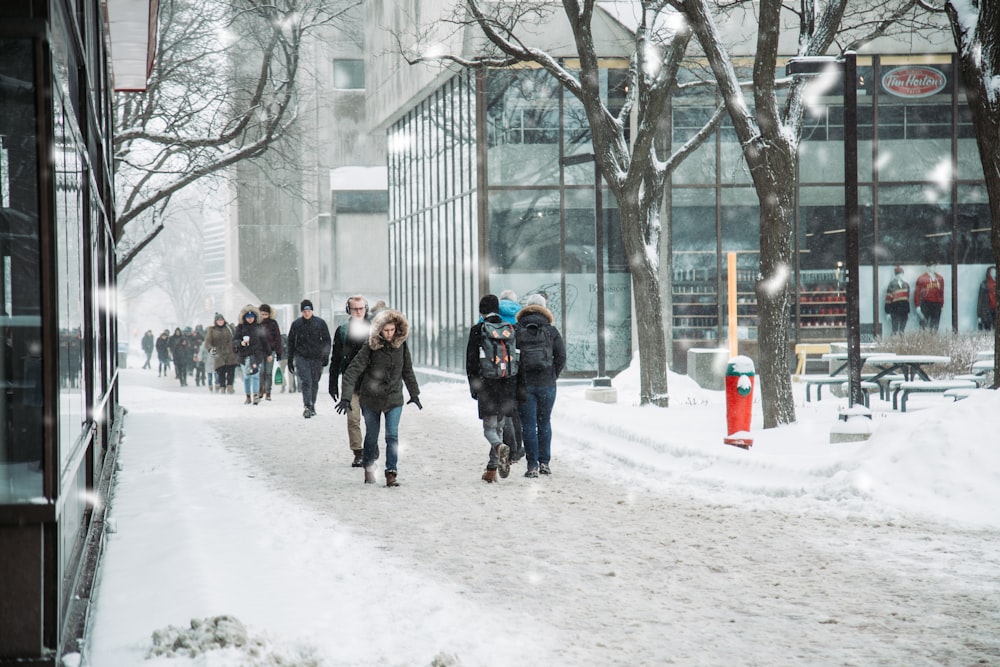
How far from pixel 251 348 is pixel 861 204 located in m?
15.4

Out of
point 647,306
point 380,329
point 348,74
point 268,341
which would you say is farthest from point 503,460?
point 348,74

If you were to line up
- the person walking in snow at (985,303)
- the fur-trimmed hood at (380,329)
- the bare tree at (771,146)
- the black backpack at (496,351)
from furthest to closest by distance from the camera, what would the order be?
the person walking in snow at (985,303)
the bare tree at (771,146)
the black backpack at (496,351)
the fur-trimmed hood at (380,329)

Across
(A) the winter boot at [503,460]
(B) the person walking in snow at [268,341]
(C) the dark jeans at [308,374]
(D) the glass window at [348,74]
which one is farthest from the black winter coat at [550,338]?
(D) the glass window at [348,74]

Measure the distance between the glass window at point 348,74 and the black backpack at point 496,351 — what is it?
34.2m

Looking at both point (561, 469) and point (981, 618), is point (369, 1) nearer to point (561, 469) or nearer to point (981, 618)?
point (561, 469)

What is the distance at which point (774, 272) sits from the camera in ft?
44.2

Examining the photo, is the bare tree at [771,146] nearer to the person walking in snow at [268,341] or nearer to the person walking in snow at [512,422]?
the person walking in snow at [512,422]

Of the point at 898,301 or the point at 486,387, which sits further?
the point at 898,301

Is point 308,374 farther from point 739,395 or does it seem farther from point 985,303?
point 985,303

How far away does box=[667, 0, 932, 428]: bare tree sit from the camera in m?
13.2

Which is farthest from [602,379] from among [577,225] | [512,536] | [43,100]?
[43,100]

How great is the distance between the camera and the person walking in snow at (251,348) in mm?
21328

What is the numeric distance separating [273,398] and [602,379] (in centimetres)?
784

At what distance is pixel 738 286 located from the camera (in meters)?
27.3
